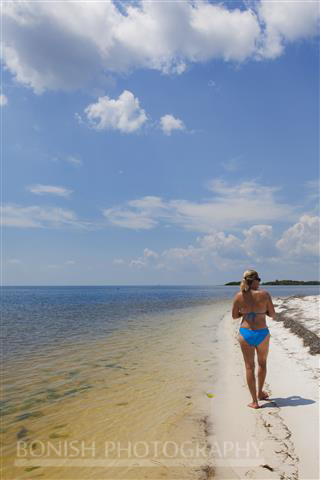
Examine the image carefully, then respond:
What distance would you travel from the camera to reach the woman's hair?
7.26 meters

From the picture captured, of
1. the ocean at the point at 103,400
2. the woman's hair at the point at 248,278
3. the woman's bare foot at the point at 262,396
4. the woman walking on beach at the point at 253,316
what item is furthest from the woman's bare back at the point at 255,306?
the ocean at the point at 103,400

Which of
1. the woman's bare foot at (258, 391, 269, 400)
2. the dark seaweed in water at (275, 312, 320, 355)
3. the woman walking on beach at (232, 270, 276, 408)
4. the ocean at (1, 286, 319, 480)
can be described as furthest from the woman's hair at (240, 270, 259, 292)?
the dark seaweed in water at (275, 312, 320, 355)

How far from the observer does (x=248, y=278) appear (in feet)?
23.8

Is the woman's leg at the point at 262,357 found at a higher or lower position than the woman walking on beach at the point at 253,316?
lower

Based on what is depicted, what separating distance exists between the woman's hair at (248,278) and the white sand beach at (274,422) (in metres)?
2.72

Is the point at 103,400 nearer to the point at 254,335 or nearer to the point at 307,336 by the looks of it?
the point at 254,335

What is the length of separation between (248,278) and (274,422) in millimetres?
2938

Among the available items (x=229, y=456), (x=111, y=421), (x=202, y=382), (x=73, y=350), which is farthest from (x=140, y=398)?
(x=73, y=350)

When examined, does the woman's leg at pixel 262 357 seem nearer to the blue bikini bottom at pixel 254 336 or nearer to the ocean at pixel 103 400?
the blue bikini bottom at pixel 254 336

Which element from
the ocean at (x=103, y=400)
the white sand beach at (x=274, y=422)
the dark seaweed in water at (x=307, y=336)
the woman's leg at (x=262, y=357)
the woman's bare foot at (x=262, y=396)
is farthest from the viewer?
the dark seaweed in water at (x=307, y=336)

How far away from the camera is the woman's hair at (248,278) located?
726 cm

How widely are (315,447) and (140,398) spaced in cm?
484

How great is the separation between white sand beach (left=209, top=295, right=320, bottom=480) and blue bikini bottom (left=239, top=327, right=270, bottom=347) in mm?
1484

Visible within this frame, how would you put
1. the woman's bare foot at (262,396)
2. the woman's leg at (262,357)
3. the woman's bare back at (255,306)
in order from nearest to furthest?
the woman's bare back at (255,306) → the woman's leg at (262,357) → the woman's bare foot at (262,396)
